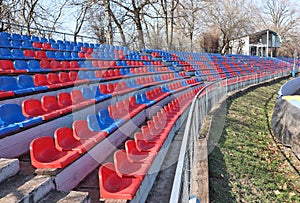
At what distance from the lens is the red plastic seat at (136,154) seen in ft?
11.8

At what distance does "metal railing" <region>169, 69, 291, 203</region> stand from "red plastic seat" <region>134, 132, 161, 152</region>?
20.2 inches

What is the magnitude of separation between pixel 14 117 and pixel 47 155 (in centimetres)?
86

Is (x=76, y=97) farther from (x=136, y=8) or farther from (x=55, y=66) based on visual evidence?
(x=136, y=8)

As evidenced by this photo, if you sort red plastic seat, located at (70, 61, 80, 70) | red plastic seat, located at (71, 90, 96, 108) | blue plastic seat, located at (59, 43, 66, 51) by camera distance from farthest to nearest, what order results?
blue plastic seat, located at (59, 43, 66, 51) < red plastic seat, located at (70, 61, 80, 70) < red plastic seat, located at (71, 90, 96, 108)

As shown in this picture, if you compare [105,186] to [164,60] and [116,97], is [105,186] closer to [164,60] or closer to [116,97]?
[116,97]

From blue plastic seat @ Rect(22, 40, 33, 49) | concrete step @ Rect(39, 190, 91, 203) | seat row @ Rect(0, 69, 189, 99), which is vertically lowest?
concrete step @ Rect(39, 190, 91, 203)

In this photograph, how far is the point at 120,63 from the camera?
1029cm

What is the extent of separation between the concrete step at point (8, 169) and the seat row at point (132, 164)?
0.73 m

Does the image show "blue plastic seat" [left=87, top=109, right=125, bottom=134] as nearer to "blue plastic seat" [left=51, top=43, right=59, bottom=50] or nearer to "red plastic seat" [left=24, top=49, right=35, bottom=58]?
"red plastic seat" [left=24, top=49, right=35, bottom=58]

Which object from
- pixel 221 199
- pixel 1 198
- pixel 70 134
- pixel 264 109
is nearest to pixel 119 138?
pixel 70 134

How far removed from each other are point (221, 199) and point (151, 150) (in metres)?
1.63

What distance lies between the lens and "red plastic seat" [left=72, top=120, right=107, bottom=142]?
3.54 metres

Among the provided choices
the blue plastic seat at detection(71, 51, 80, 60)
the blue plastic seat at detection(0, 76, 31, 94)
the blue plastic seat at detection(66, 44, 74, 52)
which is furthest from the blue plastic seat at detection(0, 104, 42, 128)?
the blue plastic seat at detection(66, 44, 74, 52)

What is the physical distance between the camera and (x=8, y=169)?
8.04 ft
